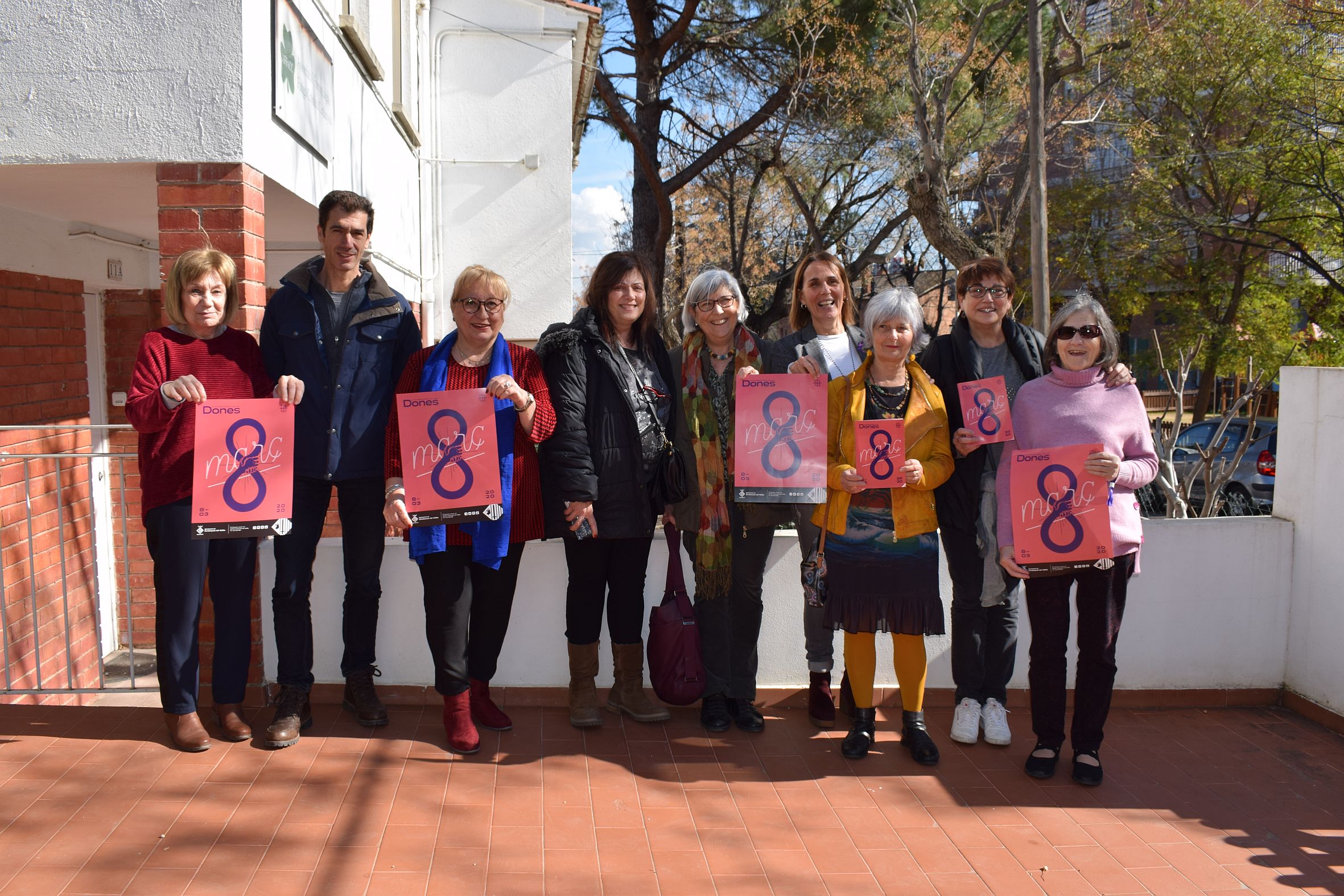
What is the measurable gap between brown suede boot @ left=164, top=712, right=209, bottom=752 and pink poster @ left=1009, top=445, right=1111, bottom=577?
10.9 feet

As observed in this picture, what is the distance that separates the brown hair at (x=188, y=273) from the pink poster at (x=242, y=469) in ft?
1.37

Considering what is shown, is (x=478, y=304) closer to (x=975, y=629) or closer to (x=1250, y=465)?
(x=975, y=629)

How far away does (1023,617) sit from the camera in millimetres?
4867

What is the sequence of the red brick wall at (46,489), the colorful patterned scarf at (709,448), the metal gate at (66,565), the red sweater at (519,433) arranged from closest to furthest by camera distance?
the red sweater at (519,433), the colorful patterned scarf at (709,448), the metal gate at (66,565), the red brick wall at (46,489)

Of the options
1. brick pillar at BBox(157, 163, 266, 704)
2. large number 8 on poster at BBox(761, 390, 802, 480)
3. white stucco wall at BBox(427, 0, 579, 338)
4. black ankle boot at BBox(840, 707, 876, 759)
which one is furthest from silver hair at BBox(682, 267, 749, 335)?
white stucco wall at BBox(427, 0, 579, 338)

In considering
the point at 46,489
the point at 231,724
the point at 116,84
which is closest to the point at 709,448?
the point at 231,724

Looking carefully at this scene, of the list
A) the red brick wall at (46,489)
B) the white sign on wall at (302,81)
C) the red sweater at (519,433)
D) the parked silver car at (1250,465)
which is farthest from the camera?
the parked silver car at (1250,465)

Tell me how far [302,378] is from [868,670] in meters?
2.61

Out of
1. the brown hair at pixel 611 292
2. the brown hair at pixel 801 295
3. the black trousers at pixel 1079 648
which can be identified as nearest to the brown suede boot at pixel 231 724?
the brown hair at pixel 611 292

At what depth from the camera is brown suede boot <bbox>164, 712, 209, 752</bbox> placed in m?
4.04

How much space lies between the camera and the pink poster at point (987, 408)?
394 centimetres

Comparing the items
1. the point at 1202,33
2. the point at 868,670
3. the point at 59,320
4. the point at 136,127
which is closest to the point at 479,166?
the point at 59,320

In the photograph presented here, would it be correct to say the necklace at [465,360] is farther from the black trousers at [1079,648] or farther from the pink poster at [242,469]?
the black trousers at [1079,648]

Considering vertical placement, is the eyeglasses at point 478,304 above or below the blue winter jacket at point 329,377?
above
